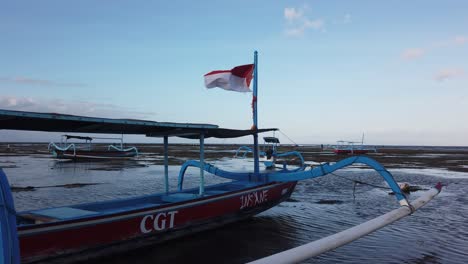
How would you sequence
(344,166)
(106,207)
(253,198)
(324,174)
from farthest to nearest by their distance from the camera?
(253,198) < (324,174) < (344,166) < (106,207)

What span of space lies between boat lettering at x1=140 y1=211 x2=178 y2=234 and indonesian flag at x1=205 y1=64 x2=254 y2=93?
17.1 feet

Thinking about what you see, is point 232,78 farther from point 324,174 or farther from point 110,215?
point 110,215

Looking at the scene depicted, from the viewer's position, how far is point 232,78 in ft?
38.3

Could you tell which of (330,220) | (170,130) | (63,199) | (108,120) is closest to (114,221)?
(108,120)

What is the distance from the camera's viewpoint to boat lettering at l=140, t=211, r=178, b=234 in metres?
7.29

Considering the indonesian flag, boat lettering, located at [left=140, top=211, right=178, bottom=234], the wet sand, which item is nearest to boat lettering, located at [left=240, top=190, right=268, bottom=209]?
boat lettering, located at [left=140, top=211, right=178, bottom=234]

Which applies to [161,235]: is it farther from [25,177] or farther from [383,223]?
[25,177]

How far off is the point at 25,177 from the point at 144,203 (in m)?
15.6

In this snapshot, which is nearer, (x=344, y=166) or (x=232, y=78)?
(x=344, y=166)

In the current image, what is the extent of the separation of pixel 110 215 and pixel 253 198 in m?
4.70

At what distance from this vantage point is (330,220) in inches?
427

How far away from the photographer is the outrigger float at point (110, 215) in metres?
5.60

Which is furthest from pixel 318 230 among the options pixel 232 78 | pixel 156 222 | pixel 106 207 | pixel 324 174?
pixel 106 207

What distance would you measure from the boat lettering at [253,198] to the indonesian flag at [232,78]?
143 inches
